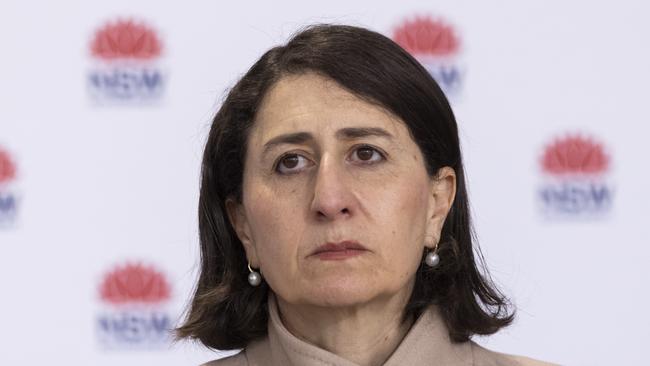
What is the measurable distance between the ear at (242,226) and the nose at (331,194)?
0.23m

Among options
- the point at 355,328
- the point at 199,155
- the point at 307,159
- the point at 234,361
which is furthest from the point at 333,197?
the point at 199,155

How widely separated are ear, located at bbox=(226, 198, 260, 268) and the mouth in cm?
21

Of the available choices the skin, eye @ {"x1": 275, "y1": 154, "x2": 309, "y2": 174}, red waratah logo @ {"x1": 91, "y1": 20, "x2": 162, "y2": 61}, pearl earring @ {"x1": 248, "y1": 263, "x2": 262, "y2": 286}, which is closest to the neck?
the skin

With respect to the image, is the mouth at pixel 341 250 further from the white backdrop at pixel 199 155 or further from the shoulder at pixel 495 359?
the white backdrop at pixel 199 155

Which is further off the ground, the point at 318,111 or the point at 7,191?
the point at 318,111

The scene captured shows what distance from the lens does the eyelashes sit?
202 centimetres

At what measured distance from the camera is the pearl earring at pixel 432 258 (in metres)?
2.17

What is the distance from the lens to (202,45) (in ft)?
10.3

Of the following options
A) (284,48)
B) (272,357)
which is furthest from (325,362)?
(284,48)

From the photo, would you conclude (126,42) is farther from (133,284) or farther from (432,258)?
(432,258)

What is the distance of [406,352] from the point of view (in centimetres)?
210

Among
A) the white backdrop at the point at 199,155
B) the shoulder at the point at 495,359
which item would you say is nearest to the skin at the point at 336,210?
the shoulder at the point at 495,359

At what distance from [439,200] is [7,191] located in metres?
1.36

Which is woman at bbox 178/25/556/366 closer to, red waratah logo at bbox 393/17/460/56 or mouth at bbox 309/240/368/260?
mouth at bbox 309/240/368/260
